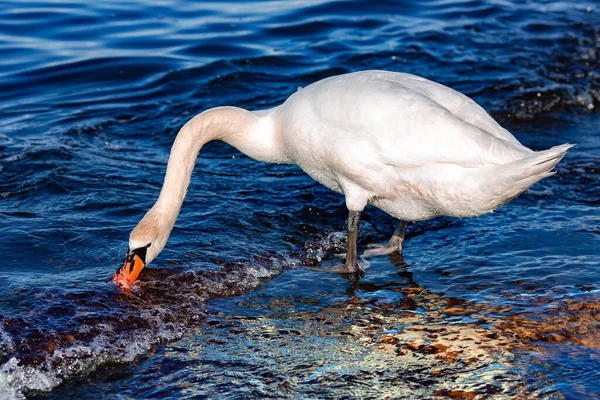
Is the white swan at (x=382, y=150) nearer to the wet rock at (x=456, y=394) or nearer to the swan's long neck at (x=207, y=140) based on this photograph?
the swan's long neck at (x=207, y=140)

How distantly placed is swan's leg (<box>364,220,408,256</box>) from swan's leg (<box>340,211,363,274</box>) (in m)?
0.43

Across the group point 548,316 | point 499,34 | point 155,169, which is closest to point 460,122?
point 548,316

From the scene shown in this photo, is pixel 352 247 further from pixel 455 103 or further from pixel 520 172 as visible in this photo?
pixel 520 172

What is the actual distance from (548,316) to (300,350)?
1862 mm

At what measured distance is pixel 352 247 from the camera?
7.58 m

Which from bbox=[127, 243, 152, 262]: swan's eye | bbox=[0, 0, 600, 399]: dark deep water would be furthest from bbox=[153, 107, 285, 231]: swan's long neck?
bbox=[0, 0, 600, 399]: dark deep water

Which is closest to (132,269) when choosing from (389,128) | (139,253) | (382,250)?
(139,253)

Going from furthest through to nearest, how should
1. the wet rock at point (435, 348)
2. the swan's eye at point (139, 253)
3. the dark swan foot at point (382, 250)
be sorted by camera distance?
the dark swan foot at point (382, 250)
the swan's eye at point (139, 253)
the wet rock at point (435, 348)

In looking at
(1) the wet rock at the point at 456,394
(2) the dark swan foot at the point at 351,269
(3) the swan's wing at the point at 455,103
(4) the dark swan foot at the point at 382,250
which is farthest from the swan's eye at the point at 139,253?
(1) the wet rock at the point at 456,394

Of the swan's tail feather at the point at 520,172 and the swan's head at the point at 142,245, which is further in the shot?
the swan's head at the point at 142,245

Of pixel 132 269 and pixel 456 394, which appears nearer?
pixel 456 394

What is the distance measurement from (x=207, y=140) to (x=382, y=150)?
1.60 m

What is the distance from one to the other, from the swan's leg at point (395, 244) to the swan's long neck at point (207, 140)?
47.2 inches

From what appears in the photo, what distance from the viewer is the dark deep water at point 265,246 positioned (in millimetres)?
Result: 5605
